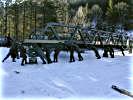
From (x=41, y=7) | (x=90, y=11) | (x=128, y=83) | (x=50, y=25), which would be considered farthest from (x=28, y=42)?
(x=90, y=11)

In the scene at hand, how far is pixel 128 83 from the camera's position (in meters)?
11.5

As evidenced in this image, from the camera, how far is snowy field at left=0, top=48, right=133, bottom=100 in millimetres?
10227

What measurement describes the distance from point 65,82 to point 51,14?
155ft

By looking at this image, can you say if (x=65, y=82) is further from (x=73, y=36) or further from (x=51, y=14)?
(x=51, y=14)

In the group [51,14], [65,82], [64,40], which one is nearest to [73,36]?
[64,40]

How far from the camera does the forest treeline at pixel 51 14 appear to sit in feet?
192

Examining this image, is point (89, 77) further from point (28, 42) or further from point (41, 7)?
point (41, 7)

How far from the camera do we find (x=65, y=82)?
11.8 meters

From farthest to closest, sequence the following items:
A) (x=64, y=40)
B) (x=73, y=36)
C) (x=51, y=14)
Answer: (x=51, y=14) < (x=73, y=36) < (x=64, y=40)

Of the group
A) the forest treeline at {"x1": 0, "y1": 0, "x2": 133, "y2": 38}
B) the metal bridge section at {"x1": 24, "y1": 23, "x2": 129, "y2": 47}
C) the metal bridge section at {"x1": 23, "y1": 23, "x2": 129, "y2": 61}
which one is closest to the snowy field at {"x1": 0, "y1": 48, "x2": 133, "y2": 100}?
the metal bridge section at {"x1": 23, "y1": 23, "x2": 129, "y2": 61}

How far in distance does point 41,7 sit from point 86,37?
3435cm

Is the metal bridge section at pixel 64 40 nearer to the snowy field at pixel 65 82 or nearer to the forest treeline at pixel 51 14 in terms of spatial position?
the snowy field at pixel 65 82

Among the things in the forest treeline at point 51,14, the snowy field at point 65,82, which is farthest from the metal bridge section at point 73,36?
the forest treeline at point 51,14

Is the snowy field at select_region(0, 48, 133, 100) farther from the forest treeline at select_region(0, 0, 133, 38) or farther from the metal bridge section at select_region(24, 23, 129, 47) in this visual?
the forest treeline at select_region(0, 0, 133, 38)
